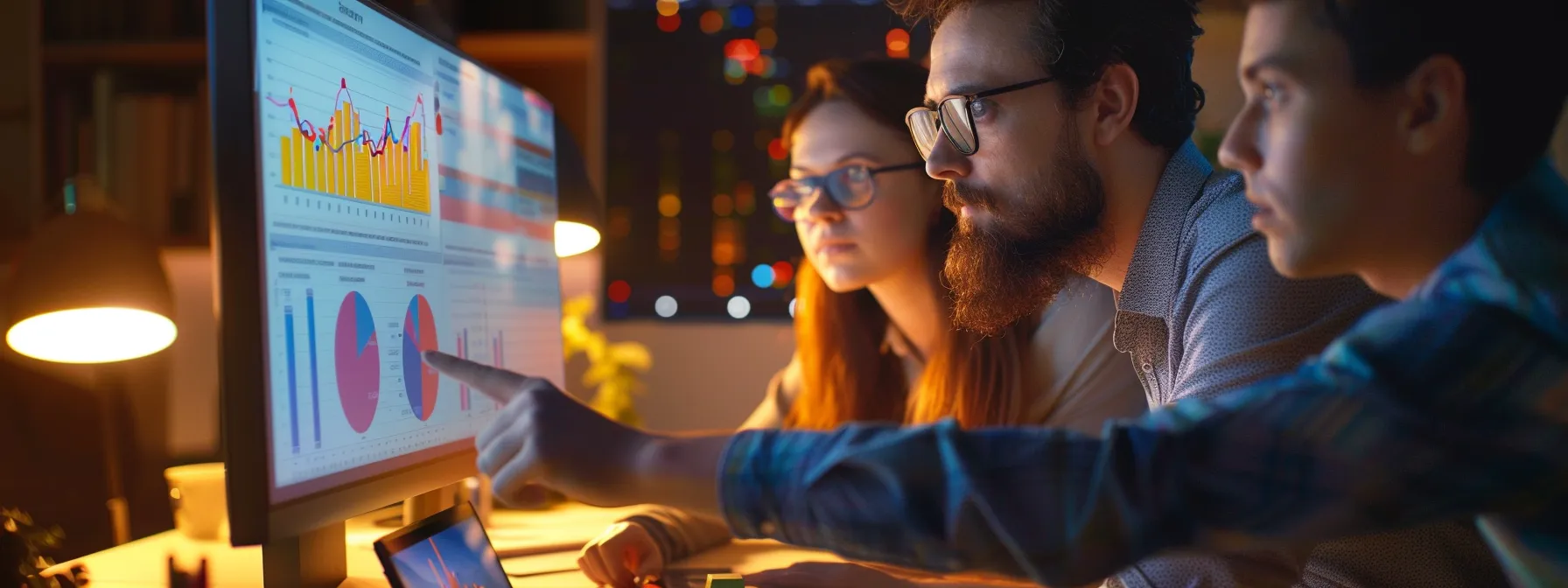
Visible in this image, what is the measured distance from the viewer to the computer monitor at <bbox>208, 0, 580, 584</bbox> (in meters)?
0.73

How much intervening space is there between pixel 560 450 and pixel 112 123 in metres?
2.42

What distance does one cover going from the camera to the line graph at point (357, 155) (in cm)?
79

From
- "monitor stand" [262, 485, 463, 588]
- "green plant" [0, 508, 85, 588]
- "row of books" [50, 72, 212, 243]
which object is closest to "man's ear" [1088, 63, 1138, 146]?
"monitor stand" [262, 485, 463, 588]

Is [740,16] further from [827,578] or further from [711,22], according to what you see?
[827,578]

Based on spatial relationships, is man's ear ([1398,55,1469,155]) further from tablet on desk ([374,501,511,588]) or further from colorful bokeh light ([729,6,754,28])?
colorful bokeh light ([729,6,754,28])

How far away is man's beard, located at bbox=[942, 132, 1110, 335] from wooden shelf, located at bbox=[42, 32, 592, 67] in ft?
4.95

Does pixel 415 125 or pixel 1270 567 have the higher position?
pixel 415 125

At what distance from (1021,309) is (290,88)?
0.84 metres

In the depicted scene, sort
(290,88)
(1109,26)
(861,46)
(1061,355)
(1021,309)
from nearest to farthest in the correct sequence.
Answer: (290,88) < (1109,26) < (1021,309) < (1061,355) < (861,46)

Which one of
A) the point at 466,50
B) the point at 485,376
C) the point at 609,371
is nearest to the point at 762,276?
the point at 609,371

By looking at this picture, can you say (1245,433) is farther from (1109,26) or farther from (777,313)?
(777,313)

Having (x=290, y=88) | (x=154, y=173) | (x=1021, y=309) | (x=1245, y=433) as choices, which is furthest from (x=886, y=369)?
(x=154, y=173)

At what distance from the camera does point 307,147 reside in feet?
2.64

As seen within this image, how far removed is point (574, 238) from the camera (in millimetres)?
1879
